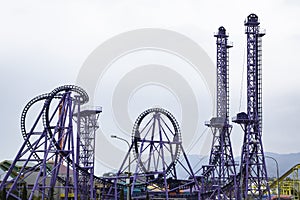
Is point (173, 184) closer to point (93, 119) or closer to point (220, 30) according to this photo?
point (93, 119)

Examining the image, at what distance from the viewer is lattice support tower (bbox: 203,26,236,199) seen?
6644 cm

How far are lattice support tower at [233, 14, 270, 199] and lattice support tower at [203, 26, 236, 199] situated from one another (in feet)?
6.64

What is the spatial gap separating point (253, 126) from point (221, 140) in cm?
675

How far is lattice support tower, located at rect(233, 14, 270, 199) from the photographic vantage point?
61.7 meters

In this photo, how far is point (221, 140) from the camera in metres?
68.9

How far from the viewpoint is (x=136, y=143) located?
199 ft

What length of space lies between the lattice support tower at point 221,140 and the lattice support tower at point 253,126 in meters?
2.02

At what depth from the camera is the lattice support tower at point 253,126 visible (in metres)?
61.7

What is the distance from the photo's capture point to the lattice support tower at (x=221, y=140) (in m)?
66.4

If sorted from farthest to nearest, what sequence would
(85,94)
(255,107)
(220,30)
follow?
(220,30)
(255,107)
(85,94)

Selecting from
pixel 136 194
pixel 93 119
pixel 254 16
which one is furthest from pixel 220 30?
pixel 136 194

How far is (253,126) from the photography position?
206ft

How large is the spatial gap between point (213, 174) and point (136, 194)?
11.7 meters

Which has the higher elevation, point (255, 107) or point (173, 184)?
point (255, 107)
